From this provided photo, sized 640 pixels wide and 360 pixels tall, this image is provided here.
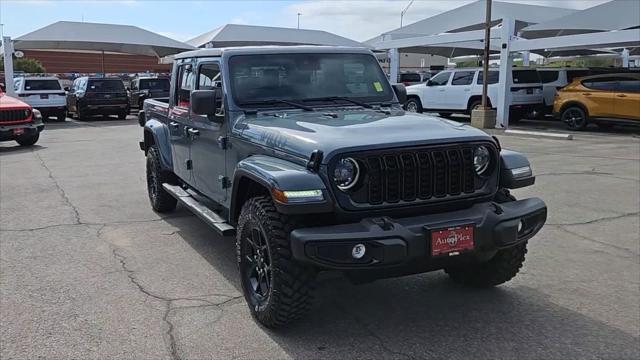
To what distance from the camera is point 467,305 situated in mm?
4406

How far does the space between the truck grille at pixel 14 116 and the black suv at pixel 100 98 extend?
8832 mm

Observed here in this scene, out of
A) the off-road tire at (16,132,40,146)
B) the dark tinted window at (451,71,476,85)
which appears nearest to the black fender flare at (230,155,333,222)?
the off-road tire at (16,132,40,146)

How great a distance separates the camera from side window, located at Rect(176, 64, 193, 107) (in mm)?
5984

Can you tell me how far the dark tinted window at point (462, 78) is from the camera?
20.3m

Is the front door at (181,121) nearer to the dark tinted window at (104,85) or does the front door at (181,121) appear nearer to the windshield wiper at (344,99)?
the windshield wiper at (344,99)

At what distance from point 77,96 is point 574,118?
1788 cm

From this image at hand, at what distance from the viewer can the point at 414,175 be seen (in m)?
3.75

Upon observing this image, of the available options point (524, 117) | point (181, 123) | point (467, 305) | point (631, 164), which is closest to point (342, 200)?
point (467, 305)

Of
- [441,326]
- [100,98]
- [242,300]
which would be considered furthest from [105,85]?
[441,326]

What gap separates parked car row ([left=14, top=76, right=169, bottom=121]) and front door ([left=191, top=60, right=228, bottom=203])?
18587 millimetres

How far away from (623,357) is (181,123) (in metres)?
4.31

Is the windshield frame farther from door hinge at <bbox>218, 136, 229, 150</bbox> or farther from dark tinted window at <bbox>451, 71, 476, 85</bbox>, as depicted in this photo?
dark tinted window at <bbox>451, 71, 476, 85</bbox>

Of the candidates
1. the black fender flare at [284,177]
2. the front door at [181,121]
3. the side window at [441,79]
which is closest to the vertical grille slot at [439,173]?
the black fender flare at [284,177]

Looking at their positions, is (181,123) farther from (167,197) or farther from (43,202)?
(43,202)
